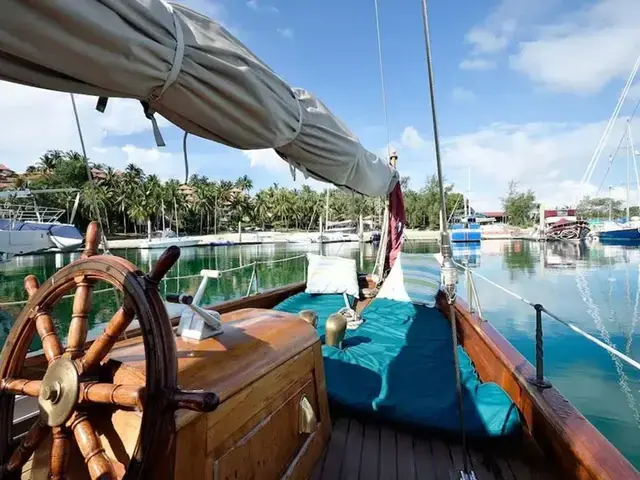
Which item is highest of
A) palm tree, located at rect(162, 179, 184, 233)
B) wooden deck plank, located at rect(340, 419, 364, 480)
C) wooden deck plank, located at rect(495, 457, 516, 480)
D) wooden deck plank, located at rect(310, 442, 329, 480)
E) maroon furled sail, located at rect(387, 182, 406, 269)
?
palm tree, located at rect(162, 179, 184, 233)

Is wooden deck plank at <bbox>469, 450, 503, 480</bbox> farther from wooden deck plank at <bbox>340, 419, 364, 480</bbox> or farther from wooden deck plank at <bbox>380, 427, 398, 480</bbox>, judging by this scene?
wooden deck plank at <bbox>340, 419, 364, 480</bbox>

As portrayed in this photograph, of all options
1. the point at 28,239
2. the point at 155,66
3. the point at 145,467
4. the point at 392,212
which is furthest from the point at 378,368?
the point at 28,239

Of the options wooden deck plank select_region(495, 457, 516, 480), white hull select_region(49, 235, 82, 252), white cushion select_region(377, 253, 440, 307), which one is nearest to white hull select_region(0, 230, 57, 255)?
white hull select_region(49, 235, 82, 252)

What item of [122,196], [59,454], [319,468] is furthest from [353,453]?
[122,196]

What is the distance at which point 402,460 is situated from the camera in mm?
1769

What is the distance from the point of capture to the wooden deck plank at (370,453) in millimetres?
1668

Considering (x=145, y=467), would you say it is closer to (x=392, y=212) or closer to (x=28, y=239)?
(x=392, y=212)

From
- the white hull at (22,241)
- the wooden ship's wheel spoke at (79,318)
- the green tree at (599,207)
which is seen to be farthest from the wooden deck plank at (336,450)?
the green tree at (599,207)

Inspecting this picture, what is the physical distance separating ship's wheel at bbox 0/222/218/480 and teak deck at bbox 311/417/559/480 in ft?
3.09

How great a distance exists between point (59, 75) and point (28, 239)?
21501 mm

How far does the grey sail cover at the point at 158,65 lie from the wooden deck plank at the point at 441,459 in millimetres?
1481

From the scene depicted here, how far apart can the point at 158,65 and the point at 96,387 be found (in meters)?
0.78

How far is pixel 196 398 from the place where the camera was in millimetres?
840

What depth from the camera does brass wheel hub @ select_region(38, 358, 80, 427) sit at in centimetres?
93
